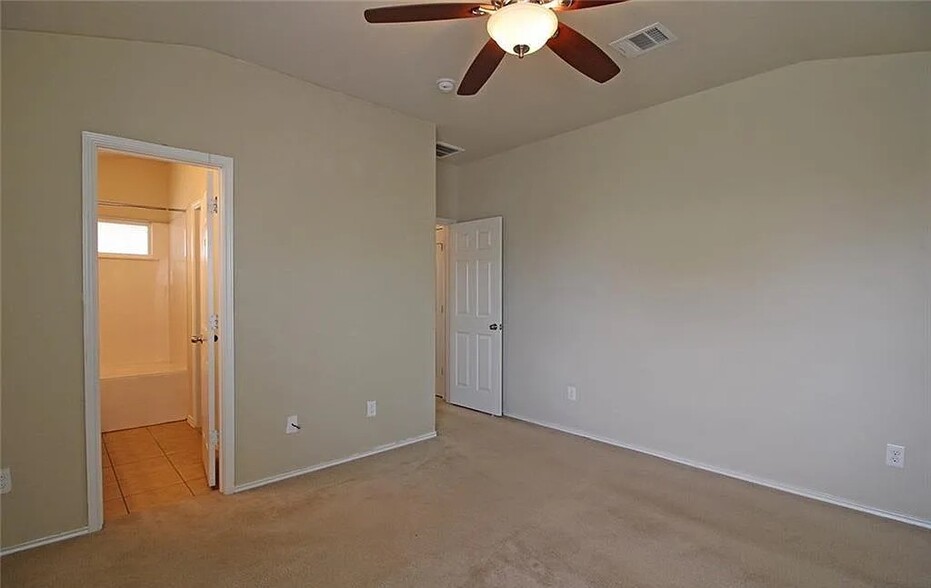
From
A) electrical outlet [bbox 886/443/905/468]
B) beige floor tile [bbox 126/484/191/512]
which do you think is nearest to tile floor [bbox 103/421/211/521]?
beige floor tile [bbox 126/484/191/512]

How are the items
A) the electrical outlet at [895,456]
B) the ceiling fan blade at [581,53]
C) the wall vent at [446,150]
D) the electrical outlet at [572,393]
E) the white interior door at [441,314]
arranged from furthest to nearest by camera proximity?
the white interior door at [441,314] → the wall vent at [446,150] → the electrical outlet at [572,393] → the electrical outlet at [895,456] → the ceiling fan blade at [581,53]

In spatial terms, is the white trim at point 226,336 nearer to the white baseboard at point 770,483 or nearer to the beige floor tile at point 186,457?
the beige floor tile at point 186,457

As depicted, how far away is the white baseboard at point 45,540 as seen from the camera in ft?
7.67

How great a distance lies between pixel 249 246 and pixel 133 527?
168cm

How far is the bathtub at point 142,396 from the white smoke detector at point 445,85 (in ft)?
12.0

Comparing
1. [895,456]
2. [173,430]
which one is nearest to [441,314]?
[173,430]

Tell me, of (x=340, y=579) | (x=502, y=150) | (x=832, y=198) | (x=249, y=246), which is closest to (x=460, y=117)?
(x=502, y=150)

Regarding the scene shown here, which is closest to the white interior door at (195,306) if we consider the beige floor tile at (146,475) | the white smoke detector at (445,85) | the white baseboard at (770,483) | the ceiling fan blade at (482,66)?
the beige floor tile at (146,475)

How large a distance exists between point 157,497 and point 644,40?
3954mm

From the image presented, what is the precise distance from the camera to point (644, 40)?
106 inches

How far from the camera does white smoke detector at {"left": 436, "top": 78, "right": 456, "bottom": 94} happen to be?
10.6 feet

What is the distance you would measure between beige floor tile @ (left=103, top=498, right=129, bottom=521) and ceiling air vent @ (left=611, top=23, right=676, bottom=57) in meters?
3.87

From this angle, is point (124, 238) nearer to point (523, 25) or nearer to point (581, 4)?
point (523, 25)

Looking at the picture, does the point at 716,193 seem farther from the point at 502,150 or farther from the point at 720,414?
the point at 502,150
